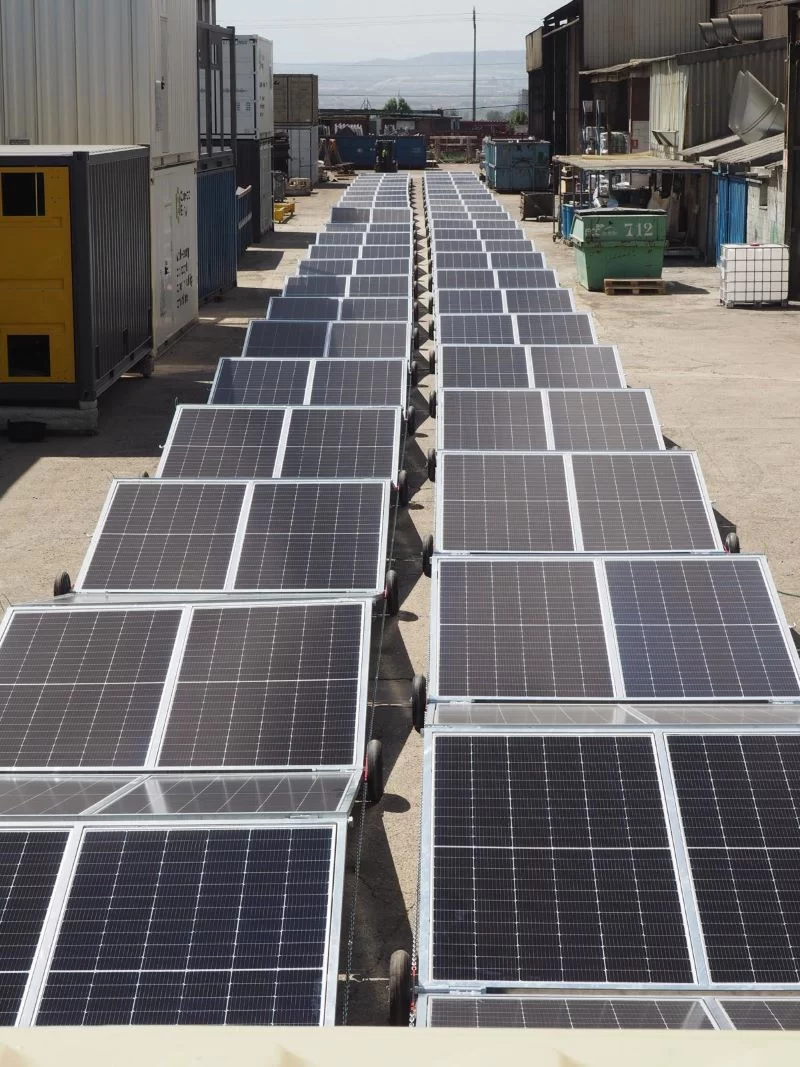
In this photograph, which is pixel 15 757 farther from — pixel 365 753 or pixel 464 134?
pixel 464 134

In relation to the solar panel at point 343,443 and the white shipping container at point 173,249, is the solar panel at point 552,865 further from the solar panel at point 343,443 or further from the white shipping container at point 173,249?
the white shipping container at point 173,249

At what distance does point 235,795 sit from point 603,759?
1.97 m

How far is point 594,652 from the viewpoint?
29.7 feet

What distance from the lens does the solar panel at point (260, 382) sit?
17.3m

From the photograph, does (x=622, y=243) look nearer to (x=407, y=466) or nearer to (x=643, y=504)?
(x=407, y=466)

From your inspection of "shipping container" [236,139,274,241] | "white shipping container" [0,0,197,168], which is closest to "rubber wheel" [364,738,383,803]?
"white shipping container" [0,0,197,168]

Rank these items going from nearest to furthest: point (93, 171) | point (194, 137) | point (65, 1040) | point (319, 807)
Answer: point (65, 1040), point (319, 807), point (93, 171), point (194, 137)

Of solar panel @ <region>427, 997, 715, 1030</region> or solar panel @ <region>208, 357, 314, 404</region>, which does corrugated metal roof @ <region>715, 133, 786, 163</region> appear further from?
solar panel @ <region>427, 997, 715, 1030</region>

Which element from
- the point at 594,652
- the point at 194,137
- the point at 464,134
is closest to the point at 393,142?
the point at 464,134

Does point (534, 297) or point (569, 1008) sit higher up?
point (534, 297)

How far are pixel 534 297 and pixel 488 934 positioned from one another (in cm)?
2003

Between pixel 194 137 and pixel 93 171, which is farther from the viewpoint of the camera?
pixel 194 137

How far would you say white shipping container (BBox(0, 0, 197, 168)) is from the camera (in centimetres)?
2209

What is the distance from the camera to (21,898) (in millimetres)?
6180
